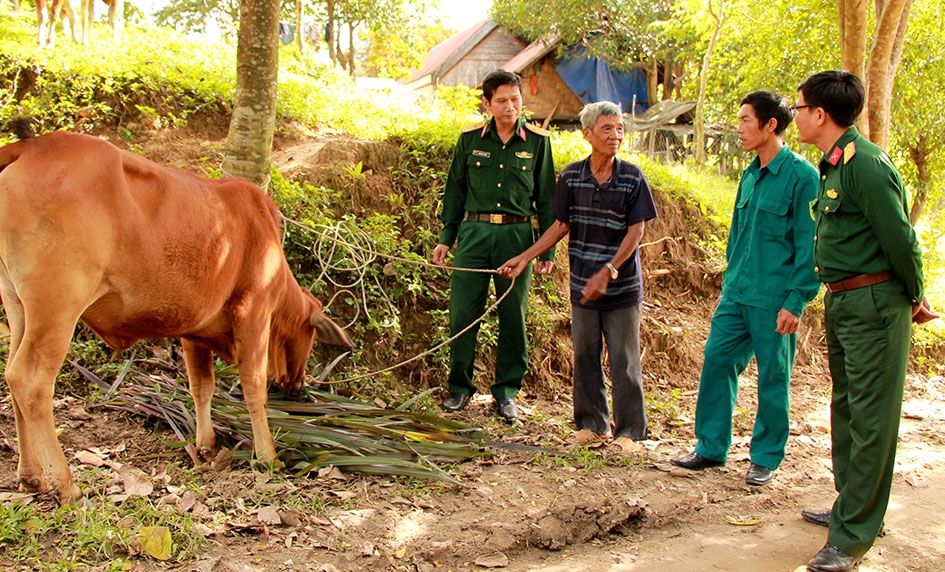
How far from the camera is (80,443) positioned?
173 inches

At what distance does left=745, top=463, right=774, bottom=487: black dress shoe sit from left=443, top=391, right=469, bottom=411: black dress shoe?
2.06 m

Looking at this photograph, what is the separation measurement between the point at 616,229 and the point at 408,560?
101 inches

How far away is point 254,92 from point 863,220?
165 inches

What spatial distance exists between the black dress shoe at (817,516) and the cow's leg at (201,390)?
332cm

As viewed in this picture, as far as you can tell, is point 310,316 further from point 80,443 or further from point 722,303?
point 722,303

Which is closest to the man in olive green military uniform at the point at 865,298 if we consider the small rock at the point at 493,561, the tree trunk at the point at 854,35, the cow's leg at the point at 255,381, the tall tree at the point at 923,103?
the small rock at the point at 493,561

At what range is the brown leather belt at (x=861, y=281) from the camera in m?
3.67

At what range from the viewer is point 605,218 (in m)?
5.13

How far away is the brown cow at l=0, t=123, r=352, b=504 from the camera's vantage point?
3363 mm

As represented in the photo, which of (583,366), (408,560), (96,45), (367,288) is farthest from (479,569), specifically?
(96,45)

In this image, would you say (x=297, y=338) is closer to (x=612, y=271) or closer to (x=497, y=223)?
(x=497, y=223)

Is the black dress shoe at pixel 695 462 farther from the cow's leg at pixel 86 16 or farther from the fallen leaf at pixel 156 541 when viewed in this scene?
the cow's leg at pixel 86 16

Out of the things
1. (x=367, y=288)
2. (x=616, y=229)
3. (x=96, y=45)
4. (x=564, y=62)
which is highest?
(x=564, y=62)

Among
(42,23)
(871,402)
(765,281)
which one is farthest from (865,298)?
(42,23)
